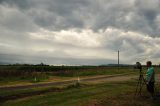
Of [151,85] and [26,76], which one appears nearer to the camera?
[151,85]

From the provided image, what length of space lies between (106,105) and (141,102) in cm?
267

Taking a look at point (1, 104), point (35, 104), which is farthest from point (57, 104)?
point (1, 104)

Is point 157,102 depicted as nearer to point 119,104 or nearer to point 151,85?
point 151,85

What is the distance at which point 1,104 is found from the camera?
1819 centimetres

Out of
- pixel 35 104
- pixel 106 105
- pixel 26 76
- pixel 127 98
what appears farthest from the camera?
pixel 26 76

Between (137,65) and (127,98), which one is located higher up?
(137,65)

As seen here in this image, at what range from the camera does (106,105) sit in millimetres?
16234

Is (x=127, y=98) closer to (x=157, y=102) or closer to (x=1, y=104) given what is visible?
(x=157, y=102)

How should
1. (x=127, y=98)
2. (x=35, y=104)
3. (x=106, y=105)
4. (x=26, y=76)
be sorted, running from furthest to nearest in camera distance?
(x=26, y=76) < (x=127, y=98) < (x=35, y=104) < (x=106, y=105)

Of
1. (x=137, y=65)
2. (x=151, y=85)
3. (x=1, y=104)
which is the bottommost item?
(x=1, y=104)

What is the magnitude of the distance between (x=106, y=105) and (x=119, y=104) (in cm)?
92

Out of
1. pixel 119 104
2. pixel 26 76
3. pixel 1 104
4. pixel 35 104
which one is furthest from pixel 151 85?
pixel 26 76

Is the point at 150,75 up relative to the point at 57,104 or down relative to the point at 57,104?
up

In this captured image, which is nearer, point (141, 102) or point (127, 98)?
point (141, 102)
